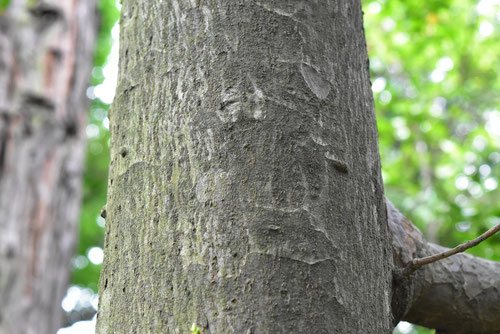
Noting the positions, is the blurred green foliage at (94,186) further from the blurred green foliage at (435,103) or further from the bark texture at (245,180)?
the bark texture at (245,180)

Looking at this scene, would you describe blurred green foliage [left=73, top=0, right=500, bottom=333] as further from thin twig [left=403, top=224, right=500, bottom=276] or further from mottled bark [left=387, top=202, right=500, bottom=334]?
thin twig [left=403, top=224, right=500, bottom=276]

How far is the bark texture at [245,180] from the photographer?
75 centimetres

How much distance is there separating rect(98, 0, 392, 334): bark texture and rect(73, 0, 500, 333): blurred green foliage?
7.49 ft

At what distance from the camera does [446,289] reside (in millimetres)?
1117

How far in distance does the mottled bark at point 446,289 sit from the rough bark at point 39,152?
2.53m

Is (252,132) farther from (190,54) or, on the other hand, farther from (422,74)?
(422,74)

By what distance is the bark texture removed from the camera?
29.5 inches

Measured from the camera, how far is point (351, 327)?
29.9 inches

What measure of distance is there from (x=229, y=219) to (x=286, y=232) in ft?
0.23

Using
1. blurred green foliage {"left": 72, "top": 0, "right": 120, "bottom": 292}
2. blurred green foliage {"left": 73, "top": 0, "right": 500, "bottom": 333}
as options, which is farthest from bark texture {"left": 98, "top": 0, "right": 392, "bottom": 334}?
blurred green foliage {"left": 72, "top": 0, "right": 120, "bottom": 292}

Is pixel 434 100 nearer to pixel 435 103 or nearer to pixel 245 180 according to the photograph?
pixel 435 103

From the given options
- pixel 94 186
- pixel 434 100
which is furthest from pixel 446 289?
pixel 94 186

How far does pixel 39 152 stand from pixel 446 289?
2.76 meters

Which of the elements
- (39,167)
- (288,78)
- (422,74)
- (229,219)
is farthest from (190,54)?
(422,74)
